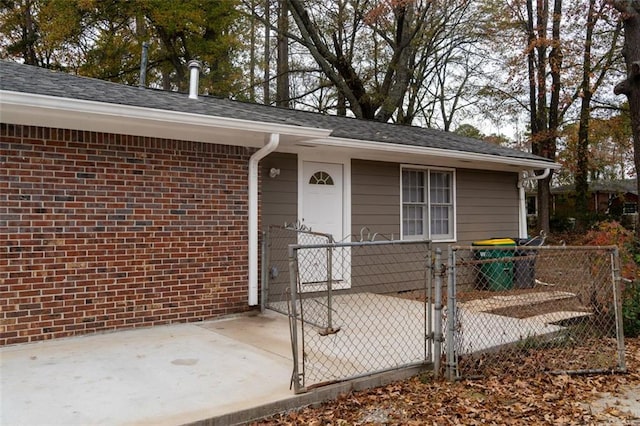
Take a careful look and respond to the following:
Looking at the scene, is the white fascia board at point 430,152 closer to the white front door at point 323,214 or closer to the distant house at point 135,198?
the distant house at point 135,198

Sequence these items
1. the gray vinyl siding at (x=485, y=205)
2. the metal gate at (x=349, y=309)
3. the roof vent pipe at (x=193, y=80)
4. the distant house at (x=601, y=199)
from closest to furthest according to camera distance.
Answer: the metal gate at (x=349, y=309), the roof vent pipe at (x=193, y=80), the gray vinyl siding at (x=485, y=205), the distant house at (x=601, y=199)

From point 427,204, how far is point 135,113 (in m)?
5.78

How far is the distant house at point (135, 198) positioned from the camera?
486 cm

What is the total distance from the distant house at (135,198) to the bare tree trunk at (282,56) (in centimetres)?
1286

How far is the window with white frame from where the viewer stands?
8.88 m

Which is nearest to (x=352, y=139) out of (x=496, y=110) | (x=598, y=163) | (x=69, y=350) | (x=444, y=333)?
(x=444, y=333)

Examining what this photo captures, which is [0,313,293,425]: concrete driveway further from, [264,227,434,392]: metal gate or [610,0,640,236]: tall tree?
[610,0,640,236]: tall tree

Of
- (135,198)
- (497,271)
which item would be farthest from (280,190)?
(497,271)

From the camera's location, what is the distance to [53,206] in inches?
199

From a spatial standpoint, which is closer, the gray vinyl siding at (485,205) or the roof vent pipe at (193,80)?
the roof vent pipe at (193,80)

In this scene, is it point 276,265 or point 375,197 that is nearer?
point 276,265

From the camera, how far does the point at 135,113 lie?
16.2ft

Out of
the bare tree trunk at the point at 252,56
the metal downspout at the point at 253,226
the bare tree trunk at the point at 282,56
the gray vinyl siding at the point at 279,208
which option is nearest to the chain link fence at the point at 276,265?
the gray vinyl siding at the point at 279,208

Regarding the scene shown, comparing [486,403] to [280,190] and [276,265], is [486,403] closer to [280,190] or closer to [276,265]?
[276,265]
